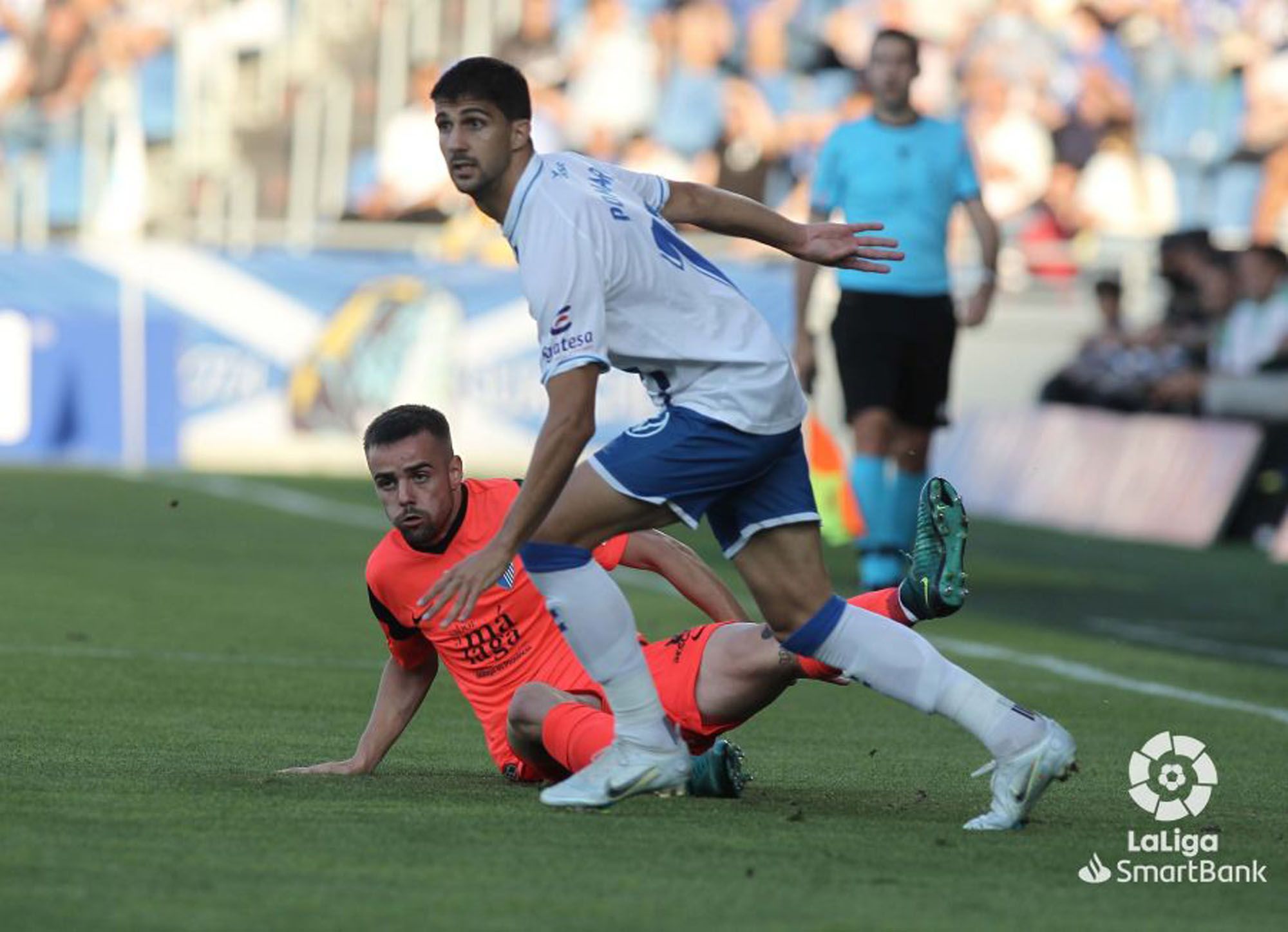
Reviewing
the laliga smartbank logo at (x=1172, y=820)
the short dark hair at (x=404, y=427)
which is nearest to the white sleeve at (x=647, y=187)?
the short dark hair at (x=404, y=427)

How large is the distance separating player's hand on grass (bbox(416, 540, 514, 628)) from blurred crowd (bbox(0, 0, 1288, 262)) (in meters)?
18.7

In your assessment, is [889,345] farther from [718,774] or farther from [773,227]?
[718,774]

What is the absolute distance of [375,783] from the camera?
18.4 feet

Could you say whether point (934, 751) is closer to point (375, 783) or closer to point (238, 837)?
point (375, 783)

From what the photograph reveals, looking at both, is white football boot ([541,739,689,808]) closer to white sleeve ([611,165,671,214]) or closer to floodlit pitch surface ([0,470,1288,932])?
floodlit pitch surface ([0,470,1288,932])

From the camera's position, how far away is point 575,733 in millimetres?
5477

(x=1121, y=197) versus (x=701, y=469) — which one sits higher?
(x=1121, y=197)

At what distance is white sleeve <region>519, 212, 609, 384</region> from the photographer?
4961mm

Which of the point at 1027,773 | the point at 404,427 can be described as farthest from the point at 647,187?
the point at 1027,773

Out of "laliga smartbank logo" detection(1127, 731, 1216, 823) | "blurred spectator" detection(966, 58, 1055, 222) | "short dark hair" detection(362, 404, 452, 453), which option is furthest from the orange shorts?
"blurred spectator" detection(966, 58, 1055, 222)

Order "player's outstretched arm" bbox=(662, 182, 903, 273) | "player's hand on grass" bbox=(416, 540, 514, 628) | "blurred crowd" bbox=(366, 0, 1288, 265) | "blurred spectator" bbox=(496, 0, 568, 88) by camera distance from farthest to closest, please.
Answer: "blurred spectator" bbox=(496, 0, 568, 88) → "blurred crowd" bbox=(366, 0, 1288, 265) → "player's outstretched arm" bbox=(662, 182, 903, 273) → "player's hand on grass" bbox=(416, 540, 514, 628)

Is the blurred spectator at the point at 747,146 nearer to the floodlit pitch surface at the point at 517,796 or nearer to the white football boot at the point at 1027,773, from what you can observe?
the floodlit pitch surface at the point at 517,796

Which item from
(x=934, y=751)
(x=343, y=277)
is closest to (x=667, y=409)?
(x=934, y=751)

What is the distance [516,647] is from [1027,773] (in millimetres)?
1413
